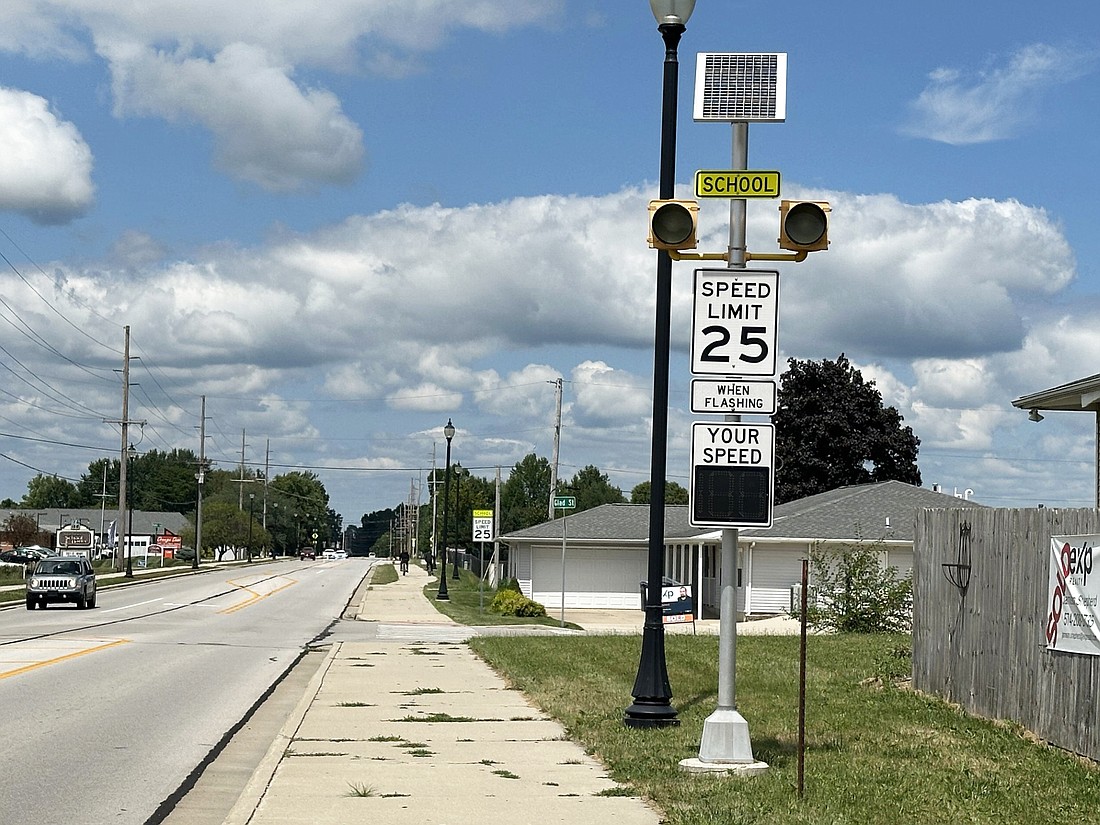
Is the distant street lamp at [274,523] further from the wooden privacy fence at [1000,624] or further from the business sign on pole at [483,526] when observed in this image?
the wooden privacy fence at [1000,624]

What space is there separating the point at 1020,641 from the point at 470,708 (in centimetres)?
606

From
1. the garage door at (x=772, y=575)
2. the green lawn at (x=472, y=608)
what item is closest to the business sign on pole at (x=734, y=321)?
the green lawn at (x=472, y=608)

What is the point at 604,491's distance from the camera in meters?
143

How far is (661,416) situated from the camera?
13.6 m

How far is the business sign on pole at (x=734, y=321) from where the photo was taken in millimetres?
10500

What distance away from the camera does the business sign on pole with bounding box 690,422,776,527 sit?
10.4 metres

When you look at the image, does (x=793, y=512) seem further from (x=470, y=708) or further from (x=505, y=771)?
(x=505, y=771)

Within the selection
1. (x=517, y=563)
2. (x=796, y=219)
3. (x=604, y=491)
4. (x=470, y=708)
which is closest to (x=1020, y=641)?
(x=796, y=219)

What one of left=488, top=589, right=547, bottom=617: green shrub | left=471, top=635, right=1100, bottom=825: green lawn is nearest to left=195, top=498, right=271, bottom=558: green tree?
left=488, top=589, right=547, bottom=617: green shrub

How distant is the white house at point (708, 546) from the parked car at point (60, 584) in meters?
14.8

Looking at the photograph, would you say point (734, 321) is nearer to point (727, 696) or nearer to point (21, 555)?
point (727, 696)

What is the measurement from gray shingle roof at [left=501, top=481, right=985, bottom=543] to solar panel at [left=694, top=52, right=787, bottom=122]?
87.9 feet

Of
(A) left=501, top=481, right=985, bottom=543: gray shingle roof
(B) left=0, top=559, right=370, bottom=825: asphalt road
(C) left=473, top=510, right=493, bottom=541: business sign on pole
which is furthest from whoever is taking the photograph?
(A) left=501, top=481, right=985, bottom=543: gray shingle roof

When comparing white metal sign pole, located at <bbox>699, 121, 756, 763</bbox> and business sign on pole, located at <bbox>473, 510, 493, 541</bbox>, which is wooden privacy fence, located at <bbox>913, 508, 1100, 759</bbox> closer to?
white metal sign pole, located at <bbox>699, 121, 756, 763</bbox>
